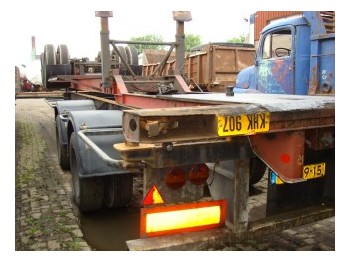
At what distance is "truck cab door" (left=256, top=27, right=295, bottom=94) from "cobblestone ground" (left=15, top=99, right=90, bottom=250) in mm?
3685

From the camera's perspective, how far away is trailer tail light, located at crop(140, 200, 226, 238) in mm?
2061

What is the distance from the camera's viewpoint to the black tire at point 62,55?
9.38 meters

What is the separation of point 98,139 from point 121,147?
5.10ft

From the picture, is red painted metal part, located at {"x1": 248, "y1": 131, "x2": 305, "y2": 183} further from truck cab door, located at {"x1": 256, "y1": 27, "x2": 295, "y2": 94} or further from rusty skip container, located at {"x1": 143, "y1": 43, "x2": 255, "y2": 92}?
rusty skip container, located at {"x1": 143, "y1": 43, "x2": 255, "y2": 92}

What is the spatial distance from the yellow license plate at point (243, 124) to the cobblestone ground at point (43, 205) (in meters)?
1.94

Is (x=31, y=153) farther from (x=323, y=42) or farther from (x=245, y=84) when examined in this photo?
(x=323, y=42)

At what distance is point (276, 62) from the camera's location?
5.95 metres

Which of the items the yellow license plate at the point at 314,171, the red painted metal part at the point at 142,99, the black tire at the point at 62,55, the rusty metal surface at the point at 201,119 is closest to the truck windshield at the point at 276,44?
the red painted metal part at the point at 142,99

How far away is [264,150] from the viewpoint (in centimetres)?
222

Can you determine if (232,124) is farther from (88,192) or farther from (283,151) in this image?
(88,192)

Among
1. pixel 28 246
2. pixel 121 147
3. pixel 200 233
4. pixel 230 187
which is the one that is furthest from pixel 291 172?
pixel 28 246

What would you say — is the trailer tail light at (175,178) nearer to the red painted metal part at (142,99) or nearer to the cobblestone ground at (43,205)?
the red painted metal part at (142,99)

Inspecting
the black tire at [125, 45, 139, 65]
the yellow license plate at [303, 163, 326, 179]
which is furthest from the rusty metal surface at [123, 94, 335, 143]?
the black tire at [125, 45, 139, 65]

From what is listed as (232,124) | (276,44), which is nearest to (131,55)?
(276,44)
